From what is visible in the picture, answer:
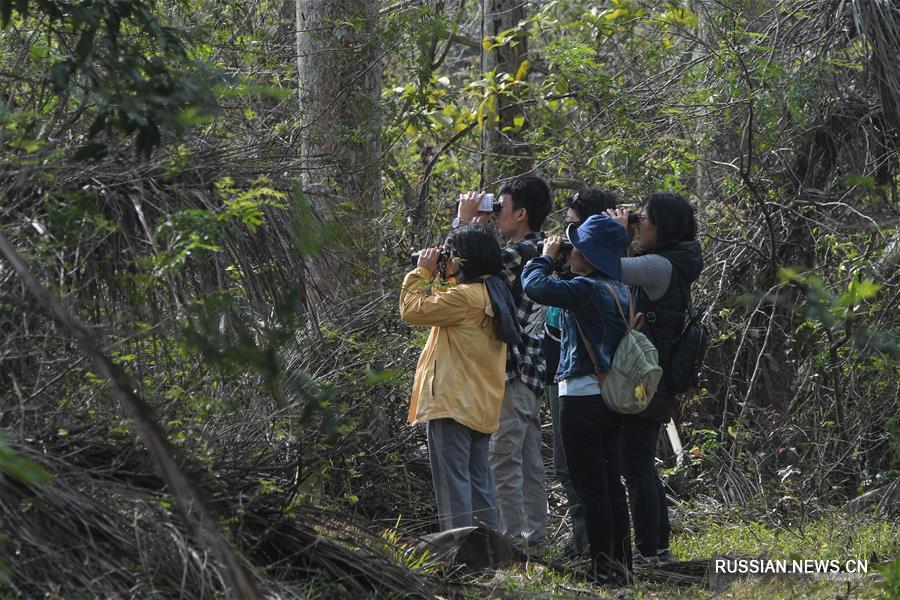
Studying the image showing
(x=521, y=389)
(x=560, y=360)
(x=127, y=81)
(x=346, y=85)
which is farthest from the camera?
(x=346, y=85)

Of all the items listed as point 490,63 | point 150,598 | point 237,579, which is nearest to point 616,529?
point 150,598

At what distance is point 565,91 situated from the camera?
9.34m

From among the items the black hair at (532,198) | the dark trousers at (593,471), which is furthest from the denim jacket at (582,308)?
the black hair at (532,198)

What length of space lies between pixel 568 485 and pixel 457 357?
1046 mm

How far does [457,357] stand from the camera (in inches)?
223

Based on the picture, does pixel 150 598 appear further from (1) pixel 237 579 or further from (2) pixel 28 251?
(1) pixel 237 579

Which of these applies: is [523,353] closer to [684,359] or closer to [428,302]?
[428,302]

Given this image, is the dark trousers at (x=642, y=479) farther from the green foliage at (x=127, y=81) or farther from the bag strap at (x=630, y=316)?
the green foliage at (x=127, y=81)

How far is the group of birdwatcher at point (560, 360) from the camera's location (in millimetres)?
5270

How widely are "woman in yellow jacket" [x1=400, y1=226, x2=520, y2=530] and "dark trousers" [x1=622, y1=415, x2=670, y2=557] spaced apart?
690mm

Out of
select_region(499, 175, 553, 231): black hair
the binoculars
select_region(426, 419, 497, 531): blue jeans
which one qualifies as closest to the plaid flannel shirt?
select_region(499, 175, 553, 231): black hair

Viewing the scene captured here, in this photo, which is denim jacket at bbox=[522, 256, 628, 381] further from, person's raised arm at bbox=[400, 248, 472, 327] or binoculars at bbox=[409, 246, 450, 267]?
binoculars at bbox=[409, 246, 450, 267]

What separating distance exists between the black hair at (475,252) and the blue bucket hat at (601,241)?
0.57m

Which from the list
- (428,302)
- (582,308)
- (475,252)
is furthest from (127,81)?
(475,252)
